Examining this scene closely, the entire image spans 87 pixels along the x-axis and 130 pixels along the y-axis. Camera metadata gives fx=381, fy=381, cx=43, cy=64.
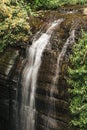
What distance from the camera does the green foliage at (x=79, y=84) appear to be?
10.0 m

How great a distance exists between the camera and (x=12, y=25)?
1223 centimetres

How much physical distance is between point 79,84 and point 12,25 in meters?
3.35

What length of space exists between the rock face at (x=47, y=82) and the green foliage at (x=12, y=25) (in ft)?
1.03

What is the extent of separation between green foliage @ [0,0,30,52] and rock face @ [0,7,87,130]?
31cm

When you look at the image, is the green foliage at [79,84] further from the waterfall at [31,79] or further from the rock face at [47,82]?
the waterfall at [31,79]

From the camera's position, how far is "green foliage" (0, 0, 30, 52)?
12078 mm

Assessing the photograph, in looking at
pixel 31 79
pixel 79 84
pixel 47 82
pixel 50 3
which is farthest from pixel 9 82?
pixel 50 3

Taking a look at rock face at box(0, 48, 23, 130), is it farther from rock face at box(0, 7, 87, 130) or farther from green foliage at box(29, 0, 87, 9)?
green foliage at box(29, 0, 87, 9)

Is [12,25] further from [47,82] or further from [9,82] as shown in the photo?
[47,82]

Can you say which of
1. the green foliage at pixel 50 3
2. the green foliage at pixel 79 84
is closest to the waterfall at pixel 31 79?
the green foliage at pixel 79 84

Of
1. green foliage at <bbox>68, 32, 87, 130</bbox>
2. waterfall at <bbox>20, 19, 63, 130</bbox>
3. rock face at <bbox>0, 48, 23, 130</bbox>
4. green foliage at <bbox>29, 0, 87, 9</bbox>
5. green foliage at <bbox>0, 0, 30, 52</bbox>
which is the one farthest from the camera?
green foliage at <bbox>29, 0, 87, 9</bbox>

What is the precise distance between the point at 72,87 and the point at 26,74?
1.71m

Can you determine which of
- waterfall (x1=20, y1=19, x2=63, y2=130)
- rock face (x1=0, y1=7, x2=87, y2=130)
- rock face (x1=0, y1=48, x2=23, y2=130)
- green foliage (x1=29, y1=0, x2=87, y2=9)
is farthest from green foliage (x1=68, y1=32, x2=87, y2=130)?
green foliage (x1=29, y1=0, x2=87, y2=9)

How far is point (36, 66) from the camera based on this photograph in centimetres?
1119
